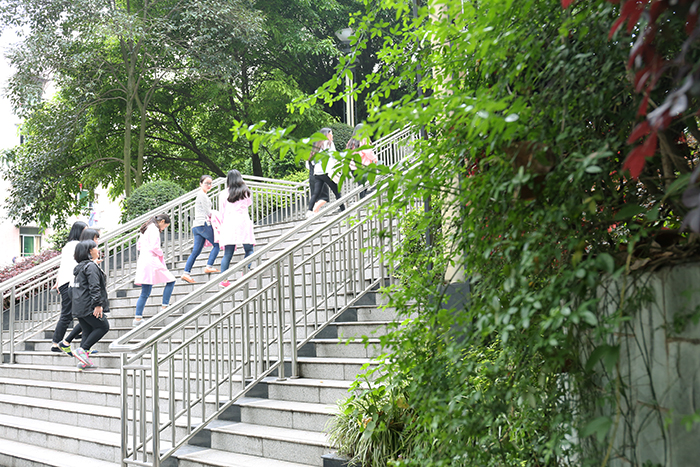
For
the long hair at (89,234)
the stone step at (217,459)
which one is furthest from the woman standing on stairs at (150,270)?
the stone step at (217,459)

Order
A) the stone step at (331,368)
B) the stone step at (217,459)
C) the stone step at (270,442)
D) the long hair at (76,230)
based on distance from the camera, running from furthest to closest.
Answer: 1. the long hair at (76,230)
2. the stone step at (331,368)
3. the stone step at (217,459)
4. the stone step at (270,442)

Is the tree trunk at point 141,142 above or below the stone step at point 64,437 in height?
above

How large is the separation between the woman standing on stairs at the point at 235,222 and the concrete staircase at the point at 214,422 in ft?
6.10

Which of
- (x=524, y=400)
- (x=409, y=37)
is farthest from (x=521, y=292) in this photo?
(x=409, y=37)

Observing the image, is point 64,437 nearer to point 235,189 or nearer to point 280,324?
point 280,324

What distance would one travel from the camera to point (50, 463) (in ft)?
17.4

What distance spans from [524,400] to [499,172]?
74 centimetres

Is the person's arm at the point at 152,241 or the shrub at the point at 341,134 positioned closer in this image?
the person's arm at the point at 152,241

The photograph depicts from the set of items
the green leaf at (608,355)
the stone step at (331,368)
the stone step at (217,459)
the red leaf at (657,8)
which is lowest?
the stone step at (217,459)

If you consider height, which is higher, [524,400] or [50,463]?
[524,400]

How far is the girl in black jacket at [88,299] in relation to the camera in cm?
698

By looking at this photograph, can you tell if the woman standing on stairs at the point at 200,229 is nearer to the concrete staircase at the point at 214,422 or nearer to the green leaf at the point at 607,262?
the concrete staircase at the point at 214,422

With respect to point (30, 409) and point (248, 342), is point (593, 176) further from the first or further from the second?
point (30, 409)

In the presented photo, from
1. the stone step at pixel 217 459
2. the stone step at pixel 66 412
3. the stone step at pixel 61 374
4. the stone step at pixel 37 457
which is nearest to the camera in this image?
the stone step at pixel 217 459
